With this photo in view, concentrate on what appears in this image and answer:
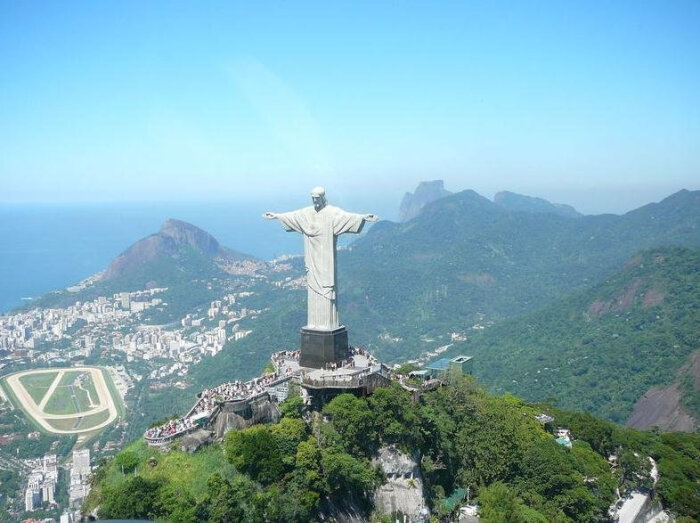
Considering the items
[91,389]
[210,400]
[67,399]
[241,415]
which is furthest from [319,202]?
[91,389]

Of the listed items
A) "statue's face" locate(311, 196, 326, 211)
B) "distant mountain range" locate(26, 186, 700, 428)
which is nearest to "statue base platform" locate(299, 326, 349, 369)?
"statue's face" locate(311, 196, 326, 211)

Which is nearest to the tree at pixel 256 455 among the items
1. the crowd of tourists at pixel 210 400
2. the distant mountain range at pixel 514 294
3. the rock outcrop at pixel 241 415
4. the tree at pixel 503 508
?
the rock outcrop at pixel 241 415

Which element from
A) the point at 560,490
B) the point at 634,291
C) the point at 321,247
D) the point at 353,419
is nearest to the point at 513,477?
the point at 560,490

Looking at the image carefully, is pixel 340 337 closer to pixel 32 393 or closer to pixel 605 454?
pixel 605 454

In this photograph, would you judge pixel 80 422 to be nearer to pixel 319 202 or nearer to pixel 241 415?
pixel 241 415

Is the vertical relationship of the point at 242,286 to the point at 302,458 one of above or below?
below

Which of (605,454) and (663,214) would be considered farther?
(663,214)
